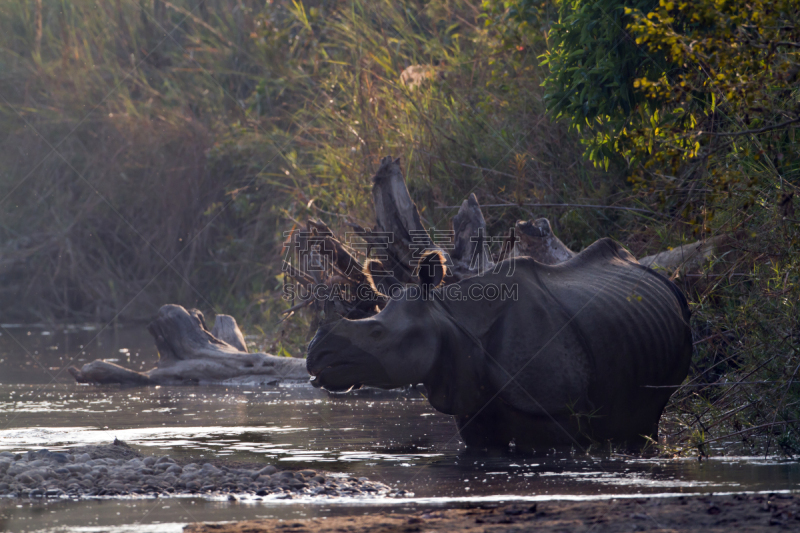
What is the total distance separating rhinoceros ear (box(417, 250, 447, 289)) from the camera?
711 cm

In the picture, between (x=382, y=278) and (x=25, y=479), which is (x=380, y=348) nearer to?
Result: (x=25, y=479)

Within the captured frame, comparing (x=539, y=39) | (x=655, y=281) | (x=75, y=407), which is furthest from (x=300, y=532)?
(x=539, y=39)

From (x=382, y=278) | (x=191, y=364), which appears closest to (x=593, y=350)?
(x=382, y=278)

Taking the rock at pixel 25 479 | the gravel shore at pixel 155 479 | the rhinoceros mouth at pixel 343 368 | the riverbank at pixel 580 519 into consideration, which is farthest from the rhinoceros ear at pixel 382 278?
the riverbank at pixel 580 519

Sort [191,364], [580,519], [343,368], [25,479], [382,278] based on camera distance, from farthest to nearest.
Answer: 1. [191,364]
2. [382,278]
3. [343,368]
4. [25,479]
5. [580,519]

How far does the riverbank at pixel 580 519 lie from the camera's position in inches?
183

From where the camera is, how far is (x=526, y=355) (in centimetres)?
712

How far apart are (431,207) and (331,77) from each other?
16.8 feet

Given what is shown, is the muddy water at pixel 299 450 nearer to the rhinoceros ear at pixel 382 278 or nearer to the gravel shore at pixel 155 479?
the gravel shore at pixel 155 479

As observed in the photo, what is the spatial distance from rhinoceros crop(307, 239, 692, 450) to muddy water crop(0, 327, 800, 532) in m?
0.32

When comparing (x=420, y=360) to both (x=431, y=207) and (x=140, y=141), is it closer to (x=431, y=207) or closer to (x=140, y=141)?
(x=431, y=207)

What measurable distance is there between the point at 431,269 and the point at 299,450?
1.55m

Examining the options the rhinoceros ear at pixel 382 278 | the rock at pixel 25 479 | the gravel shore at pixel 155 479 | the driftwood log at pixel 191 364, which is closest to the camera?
the gravel shore at pixel 155 479

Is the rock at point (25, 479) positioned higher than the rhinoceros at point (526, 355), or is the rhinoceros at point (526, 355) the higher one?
the rhinoceros at point (526, 355)
